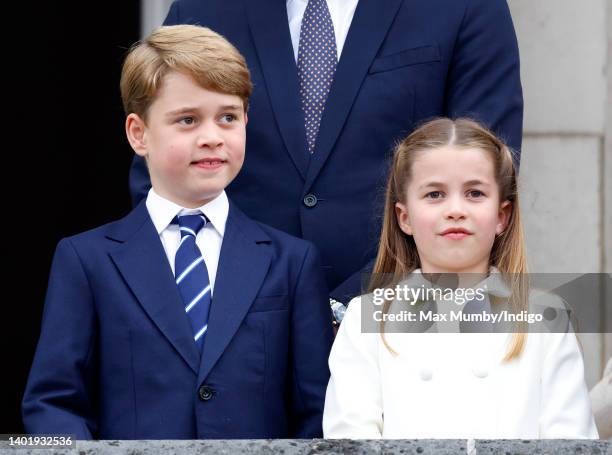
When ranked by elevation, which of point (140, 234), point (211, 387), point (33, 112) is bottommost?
point (211, 387)

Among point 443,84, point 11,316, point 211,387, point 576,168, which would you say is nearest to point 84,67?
point 11,316

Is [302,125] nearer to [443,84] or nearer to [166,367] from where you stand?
[443,84]

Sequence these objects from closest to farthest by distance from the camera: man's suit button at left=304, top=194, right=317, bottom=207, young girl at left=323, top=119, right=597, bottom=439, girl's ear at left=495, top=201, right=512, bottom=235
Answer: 1. young girl at left=323, top=119, right=597, bottom=439
2. girl's ear at left=495, top=201, right=512, bottom=235
3. man's suit button at left=304, top=194, right=317, bottom=207

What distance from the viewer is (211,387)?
16.4 ft

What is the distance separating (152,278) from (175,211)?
216 mm

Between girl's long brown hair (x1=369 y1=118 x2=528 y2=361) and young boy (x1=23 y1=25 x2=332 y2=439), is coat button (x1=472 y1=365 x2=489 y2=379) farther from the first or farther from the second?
young boy (x1=23 y1=25 x2=332 y2=439)

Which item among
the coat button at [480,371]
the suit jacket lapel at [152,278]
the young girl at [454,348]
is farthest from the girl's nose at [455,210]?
the suit jacket lapel at [152,278]

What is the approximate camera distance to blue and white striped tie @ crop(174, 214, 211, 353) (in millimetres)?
5070

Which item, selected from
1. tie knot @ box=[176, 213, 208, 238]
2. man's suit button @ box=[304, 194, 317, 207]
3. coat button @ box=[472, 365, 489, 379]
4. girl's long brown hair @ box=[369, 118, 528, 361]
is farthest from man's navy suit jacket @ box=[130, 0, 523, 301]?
coat button @ box=[472, 365, 489, 379]

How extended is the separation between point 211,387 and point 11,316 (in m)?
3.23

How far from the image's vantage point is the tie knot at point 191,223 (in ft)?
17.0

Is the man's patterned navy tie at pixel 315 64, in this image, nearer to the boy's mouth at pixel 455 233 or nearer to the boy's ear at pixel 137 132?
the boy's ear at pixel 137 132

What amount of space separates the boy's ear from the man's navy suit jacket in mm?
309

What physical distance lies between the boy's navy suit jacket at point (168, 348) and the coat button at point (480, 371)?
465 mm
